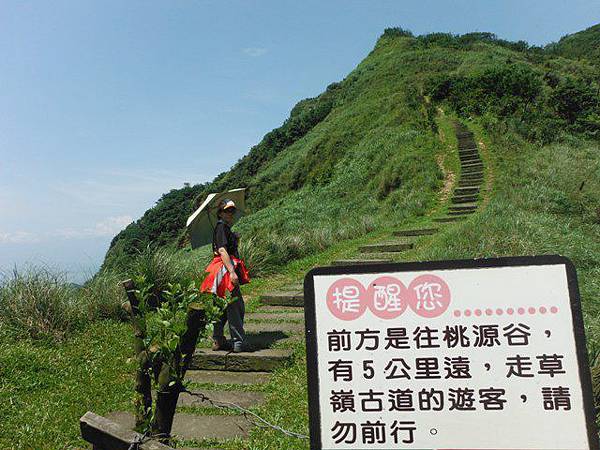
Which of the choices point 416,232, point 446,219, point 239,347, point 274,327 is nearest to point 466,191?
point 446,219

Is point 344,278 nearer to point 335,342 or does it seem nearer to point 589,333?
point 335,342

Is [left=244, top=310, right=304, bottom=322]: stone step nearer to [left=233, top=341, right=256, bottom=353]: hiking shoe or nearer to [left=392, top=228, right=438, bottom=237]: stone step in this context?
[left=233, top=341, right=256, bottom=353]: hiking shoe

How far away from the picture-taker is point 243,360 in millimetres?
5234

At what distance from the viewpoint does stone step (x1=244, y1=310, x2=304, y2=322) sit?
6715mm

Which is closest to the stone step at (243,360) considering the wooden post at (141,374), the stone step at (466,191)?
the wooden post at (141,374)

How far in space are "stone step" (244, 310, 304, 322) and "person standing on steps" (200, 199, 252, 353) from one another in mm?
1302

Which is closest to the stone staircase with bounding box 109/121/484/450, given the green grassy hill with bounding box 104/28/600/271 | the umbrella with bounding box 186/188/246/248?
the umbrella with bounding box 186/188/246/248

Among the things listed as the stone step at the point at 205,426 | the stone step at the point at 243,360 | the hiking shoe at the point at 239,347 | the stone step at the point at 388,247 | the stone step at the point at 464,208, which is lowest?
the stone step at the point at 205,426

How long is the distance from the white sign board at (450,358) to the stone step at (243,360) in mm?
3331

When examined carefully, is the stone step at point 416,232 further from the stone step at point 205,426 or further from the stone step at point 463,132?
the stone step at point 463,132

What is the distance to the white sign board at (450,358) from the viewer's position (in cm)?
180

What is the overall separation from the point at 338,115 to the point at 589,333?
33407mm

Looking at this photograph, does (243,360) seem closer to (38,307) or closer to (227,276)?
(227,276)

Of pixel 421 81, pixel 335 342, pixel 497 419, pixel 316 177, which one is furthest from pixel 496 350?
pixel 421 81
